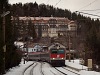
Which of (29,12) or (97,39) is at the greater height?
(29,12)

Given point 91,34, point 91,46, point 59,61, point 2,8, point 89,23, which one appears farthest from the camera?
point 89,23

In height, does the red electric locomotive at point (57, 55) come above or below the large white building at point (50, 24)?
below

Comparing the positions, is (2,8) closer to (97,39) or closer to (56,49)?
(56,49)

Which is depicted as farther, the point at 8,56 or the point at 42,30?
the point at 42,30

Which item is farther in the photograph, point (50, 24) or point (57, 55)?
point (50, 24)

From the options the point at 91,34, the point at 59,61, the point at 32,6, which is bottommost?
the point at 59,61

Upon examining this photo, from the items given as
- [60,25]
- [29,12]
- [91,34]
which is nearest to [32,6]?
[29,12]

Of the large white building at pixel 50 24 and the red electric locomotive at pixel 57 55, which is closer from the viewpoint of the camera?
the red electric locomotive at pixel 57 55

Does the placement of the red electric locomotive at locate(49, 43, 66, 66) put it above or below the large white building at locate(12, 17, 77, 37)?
below

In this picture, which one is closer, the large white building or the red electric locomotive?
the red electric locomotive

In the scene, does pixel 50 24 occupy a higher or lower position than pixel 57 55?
higher

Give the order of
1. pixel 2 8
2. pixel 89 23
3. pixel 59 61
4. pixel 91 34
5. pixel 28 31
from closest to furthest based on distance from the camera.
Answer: pixel 2 8
pixel 59 61
pixel 91 34
pixel 89 23
pixel 28 31

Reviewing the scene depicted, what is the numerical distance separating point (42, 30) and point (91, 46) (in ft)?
387

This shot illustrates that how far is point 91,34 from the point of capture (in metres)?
67.4
